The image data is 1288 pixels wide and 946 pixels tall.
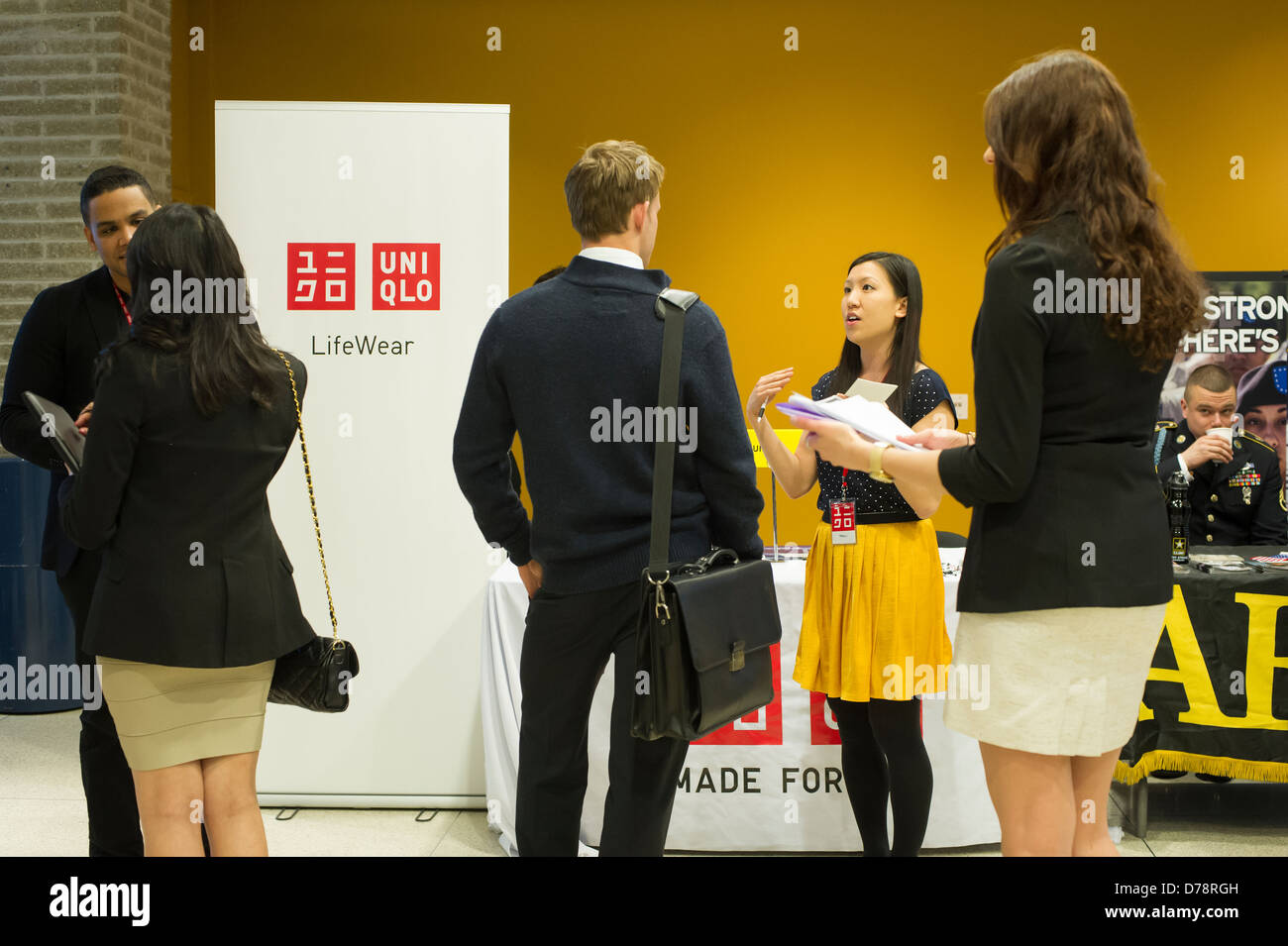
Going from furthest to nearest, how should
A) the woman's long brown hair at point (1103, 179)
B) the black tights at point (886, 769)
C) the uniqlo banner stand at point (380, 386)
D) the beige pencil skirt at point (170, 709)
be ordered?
the uniqlo banner stand at point (380, 386) → the black tights at point (886, 769) → the beige pencil skirt at point (170, 709) → the woman's long brown hair at point (1103, 179)

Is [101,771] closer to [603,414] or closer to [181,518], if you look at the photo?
[181,518]

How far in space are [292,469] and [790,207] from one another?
3114 millimetres

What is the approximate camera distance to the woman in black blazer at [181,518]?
1.76 meters

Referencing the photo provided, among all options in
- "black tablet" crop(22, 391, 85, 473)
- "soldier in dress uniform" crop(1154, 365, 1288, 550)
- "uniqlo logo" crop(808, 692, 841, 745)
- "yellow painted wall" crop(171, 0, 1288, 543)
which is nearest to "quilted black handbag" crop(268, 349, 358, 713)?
"black tablet" crop(22, 391, 85, 473)

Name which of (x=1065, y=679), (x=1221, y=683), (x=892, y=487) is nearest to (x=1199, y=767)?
(x=1221, y=683)

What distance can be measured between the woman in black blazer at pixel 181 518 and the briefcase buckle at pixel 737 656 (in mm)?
753

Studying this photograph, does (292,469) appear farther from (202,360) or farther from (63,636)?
(63,636)

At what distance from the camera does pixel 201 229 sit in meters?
1.81

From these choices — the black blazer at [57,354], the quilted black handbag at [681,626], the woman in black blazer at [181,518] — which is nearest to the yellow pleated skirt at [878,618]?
the quilted black handbag at [681,626]

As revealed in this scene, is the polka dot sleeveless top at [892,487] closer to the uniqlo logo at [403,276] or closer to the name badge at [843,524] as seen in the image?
the name badge at [843,524]

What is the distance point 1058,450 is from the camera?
1.53 meters

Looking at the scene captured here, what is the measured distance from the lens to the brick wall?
4.84m

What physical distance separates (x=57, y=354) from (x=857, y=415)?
1.68 m

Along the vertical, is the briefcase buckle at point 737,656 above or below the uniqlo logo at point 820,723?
above
